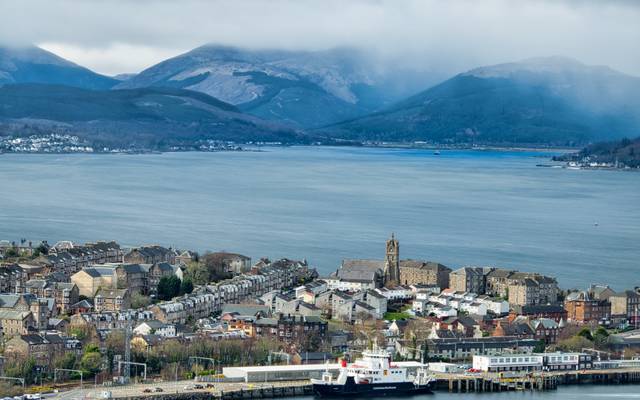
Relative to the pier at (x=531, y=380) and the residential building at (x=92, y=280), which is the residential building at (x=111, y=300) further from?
the pier at (x=531, y=380)

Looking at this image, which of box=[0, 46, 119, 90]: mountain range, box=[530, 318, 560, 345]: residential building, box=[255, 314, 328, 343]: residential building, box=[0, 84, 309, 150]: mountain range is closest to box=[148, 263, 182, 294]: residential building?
box=[255, 314, 328, 343]: residential building

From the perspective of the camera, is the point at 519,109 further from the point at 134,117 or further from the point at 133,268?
the point at 133,268

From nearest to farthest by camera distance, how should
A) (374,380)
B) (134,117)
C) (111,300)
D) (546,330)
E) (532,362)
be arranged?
(374,380), (532,362), (546,330), (111,300), (134,117)

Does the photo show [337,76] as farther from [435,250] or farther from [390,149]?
[435,250]

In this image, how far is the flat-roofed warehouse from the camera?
18859mm

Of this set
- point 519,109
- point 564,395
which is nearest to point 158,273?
point 564,395

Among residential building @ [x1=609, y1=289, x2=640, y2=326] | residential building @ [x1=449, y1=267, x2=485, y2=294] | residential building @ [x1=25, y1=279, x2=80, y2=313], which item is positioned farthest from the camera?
residential building @ [x1=449, y1=267, x2=485, y2=294]

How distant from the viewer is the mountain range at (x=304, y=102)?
122m

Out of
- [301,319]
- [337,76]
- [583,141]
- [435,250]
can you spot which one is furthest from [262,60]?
[301,319]

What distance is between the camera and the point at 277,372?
62.5 ft

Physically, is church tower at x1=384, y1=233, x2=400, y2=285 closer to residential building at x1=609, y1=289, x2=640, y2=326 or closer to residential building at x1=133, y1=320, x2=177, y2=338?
residential building at x1=609, y1=289, x2=640, y2=326

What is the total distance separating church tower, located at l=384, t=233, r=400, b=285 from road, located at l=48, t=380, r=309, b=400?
333 inches

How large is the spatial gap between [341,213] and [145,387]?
84.4ft

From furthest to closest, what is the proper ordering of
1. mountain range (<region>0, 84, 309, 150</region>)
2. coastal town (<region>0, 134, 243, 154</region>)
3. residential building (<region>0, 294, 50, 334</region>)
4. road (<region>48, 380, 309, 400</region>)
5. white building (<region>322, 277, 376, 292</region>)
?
mountain range (<region>0, 84, 309, 150</region>) → coastal town (<region>0, 134, 243, 154</region>) → white building (<region>322, 277, 376, 292</region>) → residential building (<region>0, 294, 50, 334</region>) → road (<region>48, 380, 309, 400</region>)
